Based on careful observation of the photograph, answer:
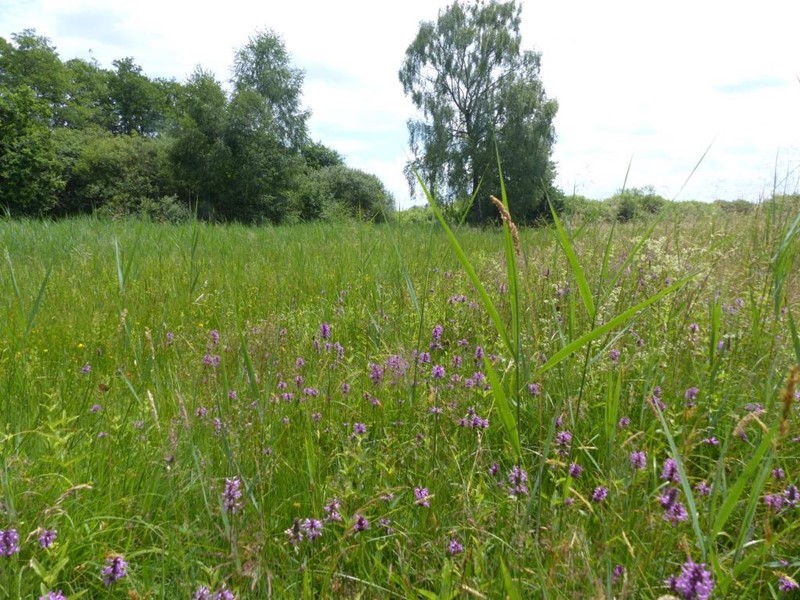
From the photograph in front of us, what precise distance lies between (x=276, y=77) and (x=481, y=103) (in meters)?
12.1

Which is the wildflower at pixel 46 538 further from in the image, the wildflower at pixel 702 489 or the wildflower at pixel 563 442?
the wildflower at pixel 702 489

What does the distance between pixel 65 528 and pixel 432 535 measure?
928 millimetres

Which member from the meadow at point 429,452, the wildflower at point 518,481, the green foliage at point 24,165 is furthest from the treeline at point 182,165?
the wildflower at point 518,481

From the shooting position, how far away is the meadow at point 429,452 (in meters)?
1.12

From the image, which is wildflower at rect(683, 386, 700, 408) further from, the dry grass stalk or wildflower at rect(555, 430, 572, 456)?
the dry grass stalk

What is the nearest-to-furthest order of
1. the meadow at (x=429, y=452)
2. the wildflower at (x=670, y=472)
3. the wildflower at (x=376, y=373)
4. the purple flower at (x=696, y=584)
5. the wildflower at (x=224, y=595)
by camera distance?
1. the purple flower at (x=696, y=584)
2. the wildflower at (x=224, y=595)
3. the meadow at (x=429, y=452)
4. the wildflower at (x=670, y=472)
5. the wildflower at (x=376, y=373)

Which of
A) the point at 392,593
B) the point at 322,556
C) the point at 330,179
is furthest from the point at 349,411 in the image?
the point at 330,179

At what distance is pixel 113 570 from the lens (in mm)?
1074

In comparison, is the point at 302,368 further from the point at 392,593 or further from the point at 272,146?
the point at 272,146

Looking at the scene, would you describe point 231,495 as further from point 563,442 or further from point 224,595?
point 563,442

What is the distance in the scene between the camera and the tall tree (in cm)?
3081

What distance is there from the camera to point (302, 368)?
2.44 metres

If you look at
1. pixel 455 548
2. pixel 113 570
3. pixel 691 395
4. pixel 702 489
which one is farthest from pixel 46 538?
pixel 691 395

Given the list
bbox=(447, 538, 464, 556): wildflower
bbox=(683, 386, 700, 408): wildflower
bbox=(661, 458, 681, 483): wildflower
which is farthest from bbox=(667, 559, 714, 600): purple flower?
bbox=(683, 386, 700, 408): wildflower
